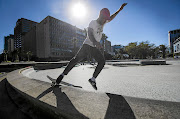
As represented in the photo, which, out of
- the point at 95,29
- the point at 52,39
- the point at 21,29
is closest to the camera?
the point at 95,29

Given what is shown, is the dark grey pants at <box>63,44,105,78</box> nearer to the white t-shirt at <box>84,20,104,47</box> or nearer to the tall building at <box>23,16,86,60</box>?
the white t-shirt at <box>84,20,104,47</box>

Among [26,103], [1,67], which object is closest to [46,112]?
[26,103]

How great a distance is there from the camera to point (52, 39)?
5778 cm

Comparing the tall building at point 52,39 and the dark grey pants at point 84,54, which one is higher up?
the tall building at point 52,39

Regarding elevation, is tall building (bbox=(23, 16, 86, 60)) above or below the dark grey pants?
above

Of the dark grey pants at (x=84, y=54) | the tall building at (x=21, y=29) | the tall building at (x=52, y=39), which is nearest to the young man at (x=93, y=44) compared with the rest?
the dark grey pants at (x=84, y=54)

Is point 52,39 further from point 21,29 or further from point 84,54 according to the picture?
point 21,29

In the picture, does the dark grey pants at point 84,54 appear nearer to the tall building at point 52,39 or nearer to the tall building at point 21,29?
the tall building at point 52,39

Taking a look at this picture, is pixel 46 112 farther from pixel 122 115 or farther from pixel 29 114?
pixel 122 115

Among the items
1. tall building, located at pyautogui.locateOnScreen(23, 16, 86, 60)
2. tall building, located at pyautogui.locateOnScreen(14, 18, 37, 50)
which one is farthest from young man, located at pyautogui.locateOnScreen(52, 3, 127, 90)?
tall building, located at pyautogui.locateOnScreen(14, 18, 37, 50)

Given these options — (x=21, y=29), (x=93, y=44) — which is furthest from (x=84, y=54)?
(x=21, y=29)

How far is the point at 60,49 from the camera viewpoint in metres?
62.6

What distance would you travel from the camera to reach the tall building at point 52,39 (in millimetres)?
Result: 57094

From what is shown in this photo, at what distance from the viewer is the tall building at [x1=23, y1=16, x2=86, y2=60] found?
5709 cm
